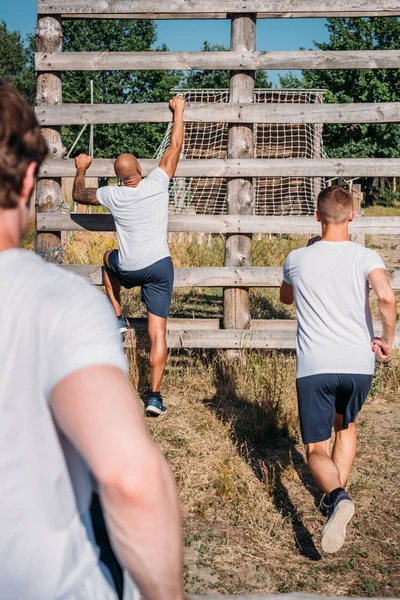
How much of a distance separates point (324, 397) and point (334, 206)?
3.27ft

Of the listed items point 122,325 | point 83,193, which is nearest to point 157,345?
point 122,325

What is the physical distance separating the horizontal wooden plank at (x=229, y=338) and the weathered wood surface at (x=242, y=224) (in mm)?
868

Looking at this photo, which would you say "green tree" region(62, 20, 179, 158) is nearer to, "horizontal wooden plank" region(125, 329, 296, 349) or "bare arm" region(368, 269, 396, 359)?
"horizontal wooden plank" region(125, 329, 296, 349)

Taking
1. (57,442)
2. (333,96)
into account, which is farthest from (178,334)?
(333,96)

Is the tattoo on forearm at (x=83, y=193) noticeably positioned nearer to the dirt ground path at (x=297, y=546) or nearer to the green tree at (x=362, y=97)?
the dirt ground path at (x=297, y=546)

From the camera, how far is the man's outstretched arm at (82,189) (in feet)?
19.4

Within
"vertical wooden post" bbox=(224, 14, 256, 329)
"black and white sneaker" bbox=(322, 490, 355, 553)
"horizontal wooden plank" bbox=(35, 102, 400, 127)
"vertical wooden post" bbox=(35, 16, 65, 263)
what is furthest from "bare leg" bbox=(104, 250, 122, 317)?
"black and white sneaker" bbox=(322, 490, 355, 553)

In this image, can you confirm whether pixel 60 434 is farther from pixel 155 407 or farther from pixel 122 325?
pixel 122 325

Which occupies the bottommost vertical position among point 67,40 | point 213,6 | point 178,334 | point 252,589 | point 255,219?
point 252,589

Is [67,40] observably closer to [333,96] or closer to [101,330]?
[333,96]

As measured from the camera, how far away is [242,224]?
6.38 metres

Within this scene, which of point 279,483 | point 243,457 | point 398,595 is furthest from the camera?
point 243,457

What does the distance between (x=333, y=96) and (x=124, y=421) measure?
1625 inches

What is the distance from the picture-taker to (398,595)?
11.6 ft
